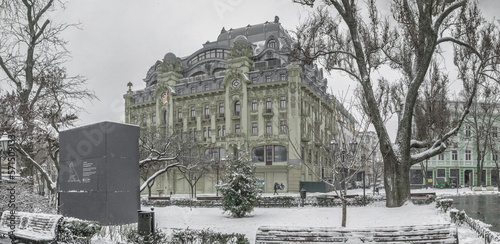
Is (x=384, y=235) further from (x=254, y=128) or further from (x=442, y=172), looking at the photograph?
(x=442, y=172)

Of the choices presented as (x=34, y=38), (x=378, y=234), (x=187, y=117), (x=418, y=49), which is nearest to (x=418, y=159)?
Answer: (x=418, y=49)

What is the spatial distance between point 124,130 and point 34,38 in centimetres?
521

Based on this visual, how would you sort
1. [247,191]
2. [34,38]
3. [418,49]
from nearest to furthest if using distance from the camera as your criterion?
1. [34,38]
2. [418,49]
3. [247,191]

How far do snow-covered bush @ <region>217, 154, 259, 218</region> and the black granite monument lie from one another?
6.45 metres

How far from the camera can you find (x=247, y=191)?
896 inches

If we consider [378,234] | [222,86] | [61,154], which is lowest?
[378,234]

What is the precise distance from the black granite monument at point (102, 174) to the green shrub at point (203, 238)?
6.02 m

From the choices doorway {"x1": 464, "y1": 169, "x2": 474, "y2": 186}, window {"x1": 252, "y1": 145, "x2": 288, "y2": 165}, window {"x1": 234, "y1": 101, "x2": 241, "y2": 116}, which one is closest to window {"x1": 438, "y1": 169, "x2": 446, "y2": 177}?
doorway {"x1": 464, "y1": 169, "x2": 474, "y2": 186}

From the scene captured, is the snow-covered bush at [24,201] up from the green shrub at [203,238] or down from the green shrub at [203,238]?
up

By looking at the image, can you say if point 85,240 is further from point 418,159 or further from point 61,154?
point 418,159

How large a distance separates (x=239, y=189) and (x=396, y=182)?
7.48m

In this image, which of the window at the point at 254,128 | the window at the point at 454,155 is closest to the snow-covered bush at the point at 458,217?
the window at the point at 254,128

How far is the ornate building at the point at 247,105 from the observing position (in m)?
51.8

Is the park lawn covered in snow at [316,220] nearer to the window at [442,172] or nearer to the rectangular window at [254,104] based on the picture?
the rectangular window at [254,104]
